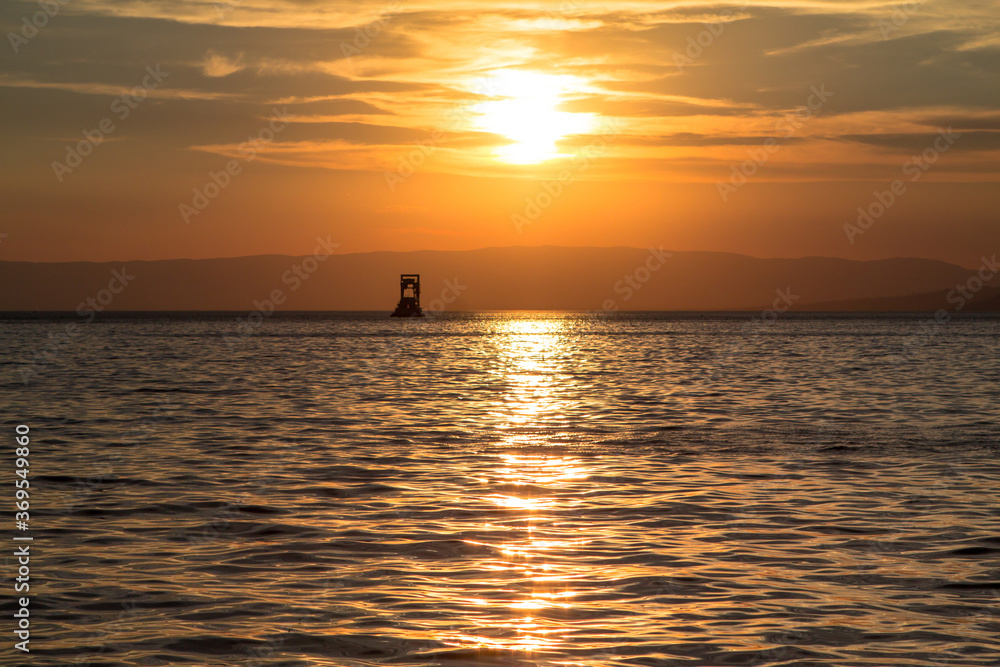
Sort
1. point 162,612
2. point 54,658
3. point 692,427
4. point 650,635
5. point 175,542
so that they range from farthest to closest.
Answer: point 692,427, point 175,542, point 162,612, point 650,635, point 54,658

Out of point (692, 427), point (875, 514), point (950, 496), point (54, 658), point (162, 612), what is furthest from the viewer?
point (692, 427)

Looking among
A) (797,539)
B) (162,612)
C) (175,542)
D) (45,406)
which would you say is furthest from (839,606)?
(45,406)

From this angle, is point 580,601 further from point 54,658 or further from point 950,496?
point 950,496

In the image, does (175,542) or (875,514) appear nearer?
(175,542)

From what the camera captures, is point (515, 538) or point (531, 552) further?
point (515, 538)

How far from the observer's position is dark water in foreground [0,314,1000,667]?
25.7 ft

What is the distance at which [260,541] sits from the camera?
11414 millimetres

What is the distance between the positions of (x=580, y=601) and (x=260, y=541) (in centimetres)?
440

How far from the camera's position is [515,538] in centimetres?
1148

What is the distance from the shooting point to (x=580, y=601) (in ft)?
29.0

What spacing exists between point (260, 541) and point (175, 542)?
38.4 inches

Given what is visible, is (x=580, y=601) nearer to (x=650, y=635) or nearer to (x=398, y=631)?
(x=650, y=635)

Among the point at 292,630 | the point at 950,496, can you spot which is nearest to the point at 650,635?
the point at 292,630

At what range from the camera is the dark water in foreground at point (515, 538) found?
7.84 m
